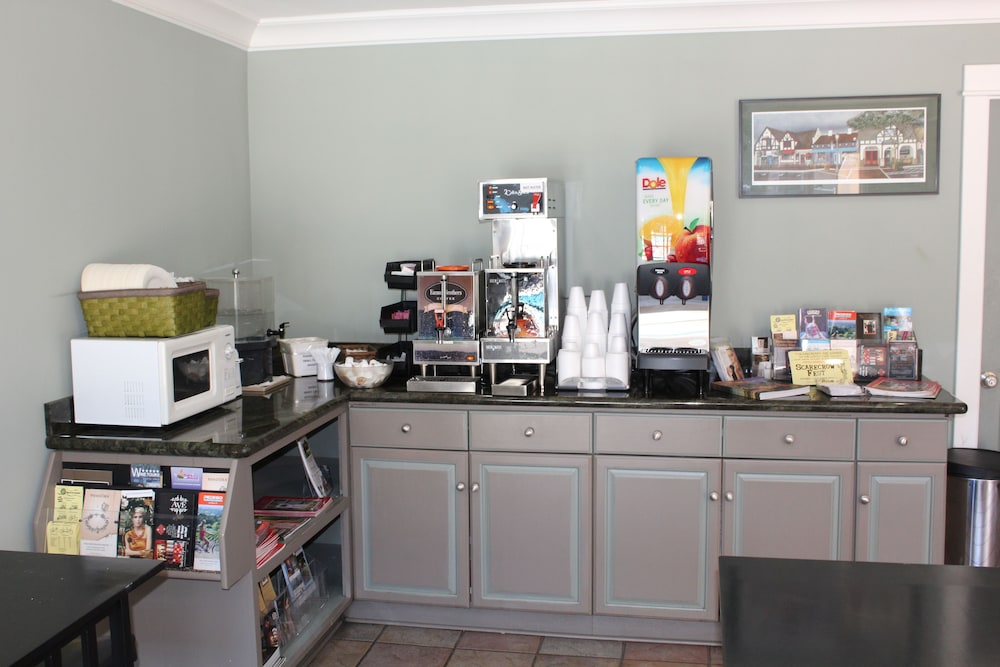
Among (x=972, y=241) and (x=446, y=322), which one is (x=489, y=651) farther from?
(x=972, y=241)

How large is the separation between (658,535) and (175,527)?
5.46 feet

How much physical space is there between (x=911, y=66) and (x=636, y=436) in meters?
1.87

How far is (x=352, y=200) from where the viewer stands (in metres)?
3.86

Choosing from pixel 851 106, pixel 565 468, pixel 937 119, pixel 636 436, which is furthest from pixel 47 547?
pixel 937 119

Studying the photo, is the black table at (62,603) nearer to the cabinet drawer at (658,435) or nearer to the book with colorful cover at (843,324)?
the cabinet drawer at (658,435)

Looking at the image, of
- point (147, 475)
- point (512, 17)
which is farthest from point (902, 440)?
point (147, 475)

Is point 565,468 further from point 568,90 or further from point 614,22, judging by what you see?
point 614,22

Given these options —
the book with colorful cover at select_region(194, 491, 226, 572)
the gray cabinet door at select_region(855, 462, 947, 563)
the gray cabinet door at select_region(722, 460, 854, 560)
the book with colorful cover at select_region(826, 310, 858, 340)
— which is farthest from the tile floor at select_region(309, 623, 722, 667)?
the book with colorful cover at select_region(826, 310, 858, 340)

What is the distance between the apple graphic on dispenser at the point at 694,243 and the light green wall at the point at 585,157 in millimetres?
446

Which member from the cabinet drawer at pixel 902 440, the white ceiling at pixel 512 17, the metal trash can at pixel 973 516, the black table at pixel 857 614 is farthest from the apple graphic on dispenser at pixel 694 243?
the black table at pixel 857 614

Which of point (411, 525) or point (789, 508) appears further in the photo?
point (411, 525)

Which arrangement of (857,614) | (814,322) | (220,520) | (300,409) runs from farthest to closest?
(814,322) → (300,409) → (220,520) → (857,614)

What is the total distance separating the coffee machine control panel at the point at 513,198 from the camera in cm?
326

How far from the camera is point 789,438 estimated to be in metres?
3.03
